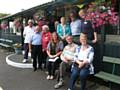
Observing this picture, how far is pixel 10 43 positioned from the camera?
1980cm

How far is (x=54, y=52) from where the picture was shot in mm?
9688

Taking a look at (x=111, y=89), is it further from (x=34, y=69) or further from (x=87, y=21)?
(x=34, y=69)

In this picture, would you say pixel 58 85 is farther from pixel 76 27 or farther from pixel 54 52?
pixel 76 27

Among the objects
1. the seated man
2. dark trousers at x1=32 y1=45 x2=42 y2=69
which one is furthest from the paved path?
dark trousers at x1=32 y1=45 x2=42 y2=69

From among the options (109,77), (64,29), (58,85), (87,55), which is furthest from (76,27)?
(109,77)

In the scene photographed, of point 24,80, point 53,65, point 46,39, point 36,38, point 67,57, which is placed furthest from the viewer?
point 36,38

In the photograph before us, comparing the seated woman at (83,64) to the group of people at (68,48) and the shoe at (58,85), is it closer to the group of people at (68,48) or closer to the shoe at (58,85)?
the group of people at (68,48)

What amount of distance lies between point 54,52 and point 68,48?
0.99m

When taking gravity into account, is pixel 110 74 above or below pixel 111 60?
below

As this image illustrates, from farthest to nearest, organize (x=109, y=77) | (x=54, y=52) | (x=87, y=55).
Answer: (x=54, y=52)
(x=87, y=55)
(x=109, y=77)

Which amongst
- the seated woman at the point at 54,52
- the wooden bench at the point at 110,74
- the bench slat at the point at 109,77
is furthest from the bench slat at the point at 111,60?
the seated woman at the point at 54,52

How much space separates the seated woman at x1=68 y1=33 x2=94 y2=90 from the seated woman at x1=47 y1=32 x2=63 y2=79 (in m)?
1.24

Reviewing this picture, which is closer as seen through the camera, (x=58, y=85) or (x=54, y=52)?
(x=58, y=85)

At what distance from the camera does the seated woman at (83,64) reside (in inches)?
314
